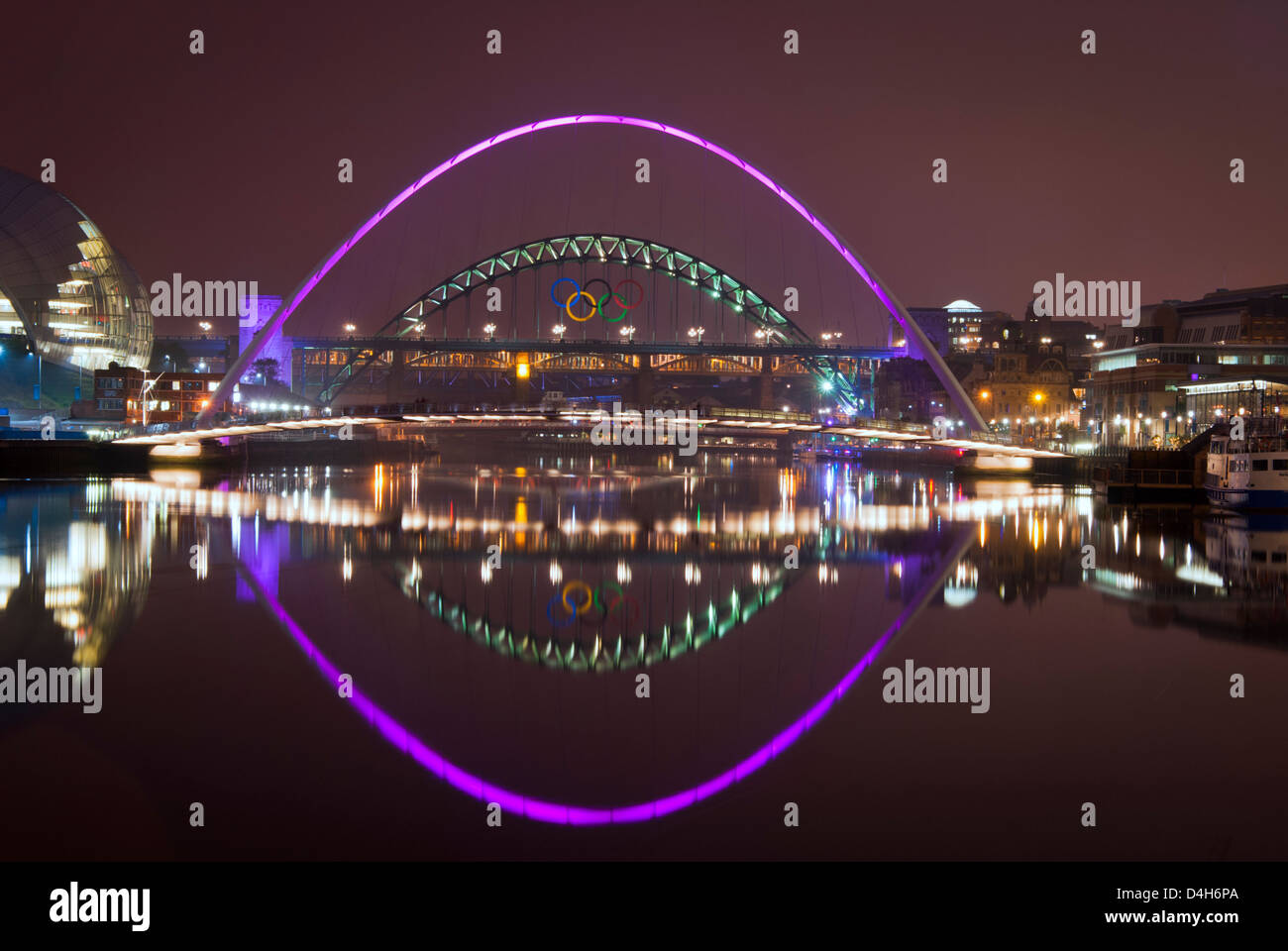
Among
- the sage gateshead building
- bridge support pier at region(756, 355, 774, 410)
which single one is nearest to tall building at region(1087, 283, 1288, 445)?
bridge support pier at region(756, 355, 774, 410)

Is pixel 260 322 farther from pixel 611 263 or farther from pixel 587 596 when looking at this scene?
pixel 587 596

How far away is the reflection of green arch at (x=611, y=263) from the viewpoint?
114m

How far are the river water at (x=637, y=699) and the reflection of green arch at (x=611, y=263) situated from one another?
8386 cm

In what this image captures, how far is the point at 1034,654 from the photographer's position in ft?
55.1

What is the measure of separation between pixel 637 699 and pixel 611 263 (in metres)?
105

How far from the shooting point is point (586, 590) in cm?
2303

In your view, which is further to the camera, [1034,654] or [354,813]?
[1034,654]

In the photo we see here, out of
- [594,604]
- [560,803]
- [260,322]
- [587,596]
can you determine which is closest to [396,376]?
[260,322]

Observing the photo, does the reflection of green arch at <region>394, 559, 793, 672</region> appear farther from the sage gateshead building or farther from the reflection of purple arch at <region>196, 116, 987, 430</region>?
the sage gateshead building

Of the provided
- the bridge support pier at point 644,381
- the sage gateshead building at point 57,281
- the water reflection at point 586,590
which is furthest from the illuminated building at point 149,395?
the bridge support pier at point 644,381

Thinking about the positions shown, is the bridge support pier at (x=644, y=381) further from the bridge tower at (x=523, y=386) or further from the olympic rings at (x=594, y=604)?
the olympic rings at (x=594, y=604)
